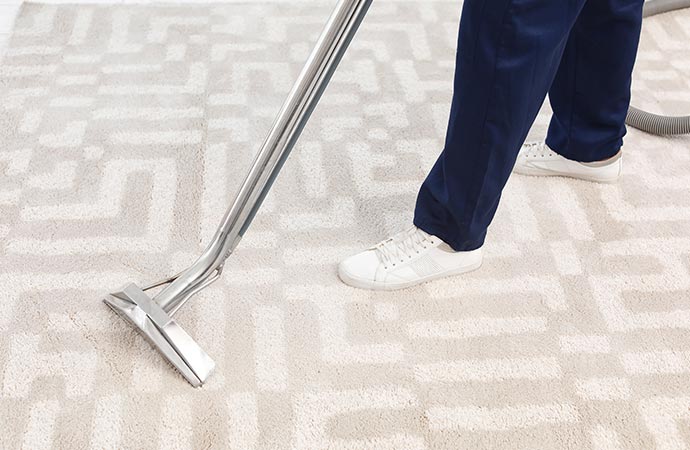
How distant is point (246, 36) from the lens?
5.54 ft

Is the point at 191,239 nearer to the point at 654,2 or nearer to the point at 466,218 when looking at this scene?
the point at 466,218

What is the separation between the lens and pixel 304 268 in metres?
1.19

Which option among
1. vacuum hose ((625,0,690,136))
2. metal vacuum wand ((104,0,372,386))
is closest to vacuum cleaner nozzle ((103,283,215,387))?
metal vacuum wand ((104,0,372,386))

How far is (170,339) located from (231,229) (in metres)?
0.16

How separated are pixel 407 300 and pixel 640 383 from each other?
0.34 m

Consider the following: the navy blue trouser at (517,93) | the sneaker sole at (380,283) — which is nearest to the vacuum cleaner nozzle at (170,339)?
the sneaker sole at (380,283)

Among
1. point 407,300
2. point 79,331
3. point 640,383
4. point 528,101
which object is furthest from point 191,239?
point 640,383

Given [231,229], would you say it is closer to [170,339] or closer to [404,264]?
[170,339]

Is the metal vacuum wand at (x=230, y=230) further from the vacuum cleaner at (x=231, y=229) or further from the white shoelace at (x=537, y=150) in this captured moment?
the white shoelace at (x=537, y=150)

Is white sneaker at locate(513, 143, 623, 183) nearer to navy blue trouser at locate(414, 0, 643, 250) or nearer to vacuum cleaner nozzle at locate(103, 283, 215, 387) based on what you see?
navy blue trouser at locate(414, 0, 643, 250)

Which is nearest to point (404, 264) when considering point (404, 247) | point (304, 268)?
point (404, 247)

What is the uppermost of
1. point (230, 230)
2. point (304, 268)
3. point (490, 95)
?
point (490, 95)

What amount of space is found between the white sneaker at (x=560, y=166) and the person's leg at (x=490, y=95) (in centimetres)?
29

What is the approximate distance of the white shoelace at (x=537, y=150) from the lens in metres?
1.37
